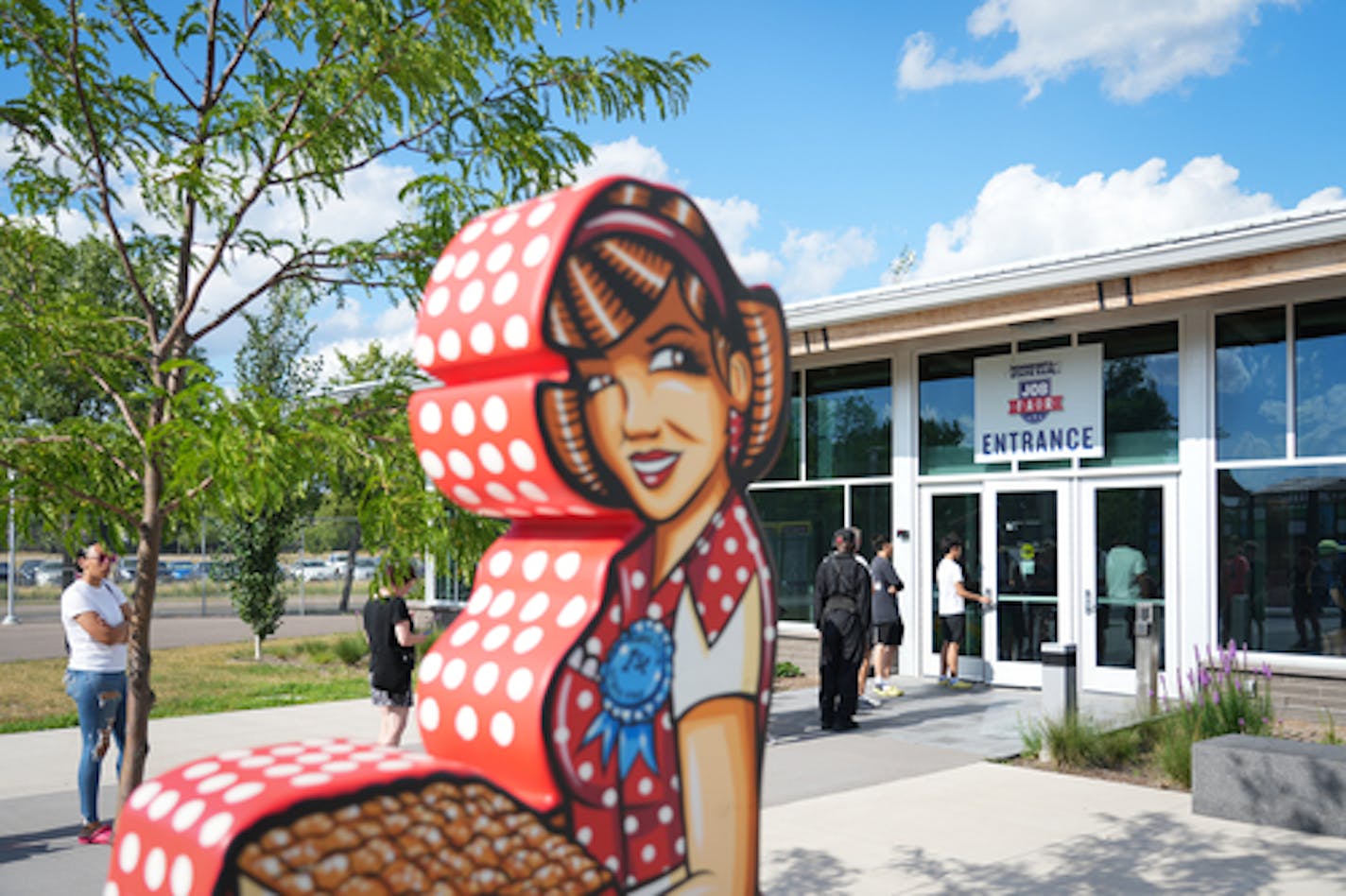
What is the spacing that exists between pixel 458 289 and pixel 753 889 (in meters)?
1.85

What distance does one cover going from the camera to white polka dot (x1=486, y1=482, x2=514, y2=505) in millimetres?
2852

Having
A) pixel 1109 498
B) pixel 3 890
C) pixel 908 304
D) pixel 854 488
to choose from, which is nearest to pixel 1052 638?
pixel 1109 498

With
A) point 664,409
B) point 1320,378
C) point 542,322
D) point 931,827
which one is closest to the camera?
point 542,322

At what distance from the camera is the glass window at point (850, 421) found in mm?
14367

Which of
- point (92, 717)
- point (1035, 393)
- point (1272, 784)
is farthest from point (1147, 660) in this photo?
point (92, 717)

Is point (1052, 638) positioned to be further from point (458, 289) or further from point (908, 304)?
point (458, 289)

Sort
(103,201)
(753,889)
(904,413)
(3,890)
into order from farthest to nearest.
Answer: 1. (904,413)
2. (3,890)
3. (103,201)
4. (753,889)

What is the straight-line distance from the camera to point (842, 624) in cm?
1016

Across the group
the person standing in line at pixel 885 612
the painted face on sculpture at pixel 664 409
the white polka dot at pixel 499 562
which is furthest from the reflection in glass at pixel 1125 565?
the white polka dot at pixel 499 562

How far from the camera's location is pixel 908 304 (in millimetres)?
12711

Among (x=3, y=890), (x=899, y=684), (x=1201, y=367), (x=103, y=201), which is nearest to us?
(x=103, y=201)

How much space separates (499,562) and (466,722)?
0.45m

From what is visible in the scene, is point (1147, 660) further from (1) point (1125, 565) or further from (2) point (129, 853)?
(2) point (129, 853)

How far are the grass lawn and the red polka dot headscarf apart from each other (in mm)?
10384
